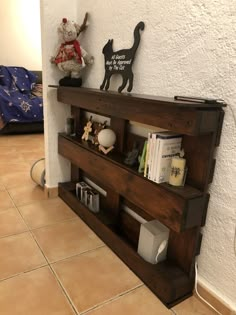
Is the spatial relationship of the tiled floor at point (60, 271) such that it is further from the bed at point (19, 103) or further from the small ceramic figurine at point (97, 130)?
the bed at point (19, 103)

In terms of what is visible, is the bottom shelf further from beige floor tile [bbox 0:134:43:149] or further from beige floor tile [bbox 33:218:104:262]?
beige floor tile [bbox 0:134:43:149]

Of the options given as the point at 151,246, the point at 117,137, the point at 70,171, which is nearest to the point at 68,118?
the point at 70,171

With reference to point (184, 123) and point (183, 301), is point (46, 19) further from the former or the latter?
point (183, 301)

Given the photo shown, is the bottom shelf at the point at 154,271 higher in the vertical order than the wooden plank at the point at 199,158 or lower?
lower

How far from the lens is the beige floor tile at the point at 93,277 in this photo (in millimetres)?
1164

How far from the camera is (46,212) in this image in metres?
1.88

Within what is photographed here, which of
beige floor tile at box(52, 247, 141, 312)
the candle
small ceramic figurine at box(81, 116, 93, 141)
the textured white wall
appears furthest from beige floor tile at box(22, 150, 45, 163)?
the candle

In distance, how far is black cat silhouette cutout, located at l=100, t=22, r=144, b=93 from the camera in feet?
4.37

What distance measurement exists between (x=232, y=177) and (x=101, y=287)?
30.7 inches

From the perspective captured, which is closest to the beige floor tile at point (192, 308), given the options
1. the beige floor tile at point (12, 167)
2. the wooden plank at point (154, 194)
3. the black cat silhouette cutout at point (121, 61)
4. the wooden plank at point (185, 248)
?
the wooden plank at point (185, 248)

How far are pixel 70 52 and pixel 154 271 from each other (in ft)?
4.60

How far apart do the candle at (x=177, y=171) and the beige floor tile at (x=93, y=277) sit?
21.9 inches

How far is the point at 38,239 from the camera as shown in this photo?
1.56 metres

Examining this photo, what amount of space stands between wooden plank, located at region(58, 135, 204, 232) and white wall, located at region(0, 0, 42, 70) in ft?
13.2
